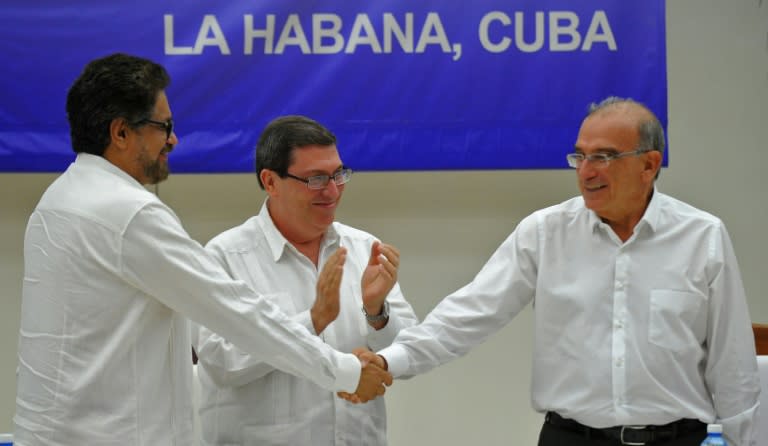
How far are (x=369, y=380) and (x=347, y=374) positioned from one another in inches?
4.6

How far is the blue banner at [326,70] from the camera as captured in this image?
4.11 meters

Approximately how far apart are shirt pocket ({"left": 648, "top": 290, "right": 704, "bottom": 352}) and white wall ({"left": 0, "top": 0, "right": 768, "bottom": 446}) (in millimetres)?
1910

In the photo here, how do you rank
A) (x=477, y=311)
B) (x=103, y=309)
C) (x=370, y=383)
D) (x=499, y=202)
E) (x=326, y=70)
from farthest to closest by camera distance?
1. (x=499, y=202)
2. (x=326, y=70)
3. (x=477, y=311)
4. (x=370, y=383)
5. (x=103, y=309)

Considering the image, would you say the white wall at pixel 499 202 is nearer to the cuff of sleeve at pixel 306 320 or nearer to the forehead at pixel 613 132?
the forehead at pixel 613 132

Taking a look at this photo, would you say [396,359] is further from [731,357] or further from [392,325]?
[731,357]

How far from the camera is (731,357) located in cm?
261

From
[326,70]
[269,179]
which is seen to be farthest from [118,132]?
[326,70]

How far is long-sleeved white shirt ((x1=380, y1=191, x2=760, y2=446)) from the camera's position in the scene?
2.62 meters

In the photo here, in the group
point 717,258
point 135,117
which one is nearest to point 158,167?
point 135,117

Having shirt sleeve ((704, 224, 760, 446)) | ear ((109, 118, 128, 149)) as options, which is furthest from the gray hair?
ear ((109, 118, 128, 149))

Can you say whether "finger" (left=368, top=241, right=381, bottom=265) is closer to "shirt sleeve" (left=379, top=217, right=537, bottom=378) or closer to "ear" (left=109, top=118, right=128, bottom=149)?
"shirt sleeve" (left=379, top=217, right=537, bottom=378)

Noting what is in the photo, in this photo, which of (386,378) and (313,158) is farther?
(313,158)

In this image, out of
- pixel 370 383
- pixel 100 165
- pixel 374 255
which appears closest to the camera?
pixel 100 165

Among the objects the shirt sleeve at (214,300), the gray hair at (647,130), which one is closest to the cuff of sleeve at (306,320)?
the shirt sleeve at (214,300)
